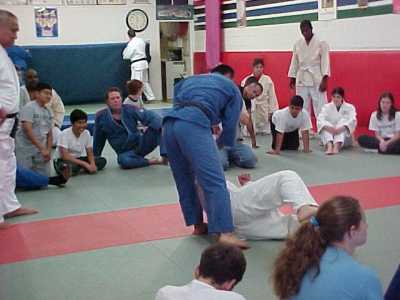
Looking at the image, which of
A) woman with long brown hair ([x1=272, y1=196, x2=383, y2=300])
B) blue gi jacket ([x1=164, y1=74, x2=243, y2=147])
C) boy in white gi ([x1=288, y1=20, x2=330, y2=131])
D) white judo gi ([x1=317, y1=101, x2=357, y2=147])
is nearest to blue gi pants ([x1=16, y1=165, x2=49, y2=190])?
blue gi jacket ([x1=164, y1=74, x2=243, y2=147])

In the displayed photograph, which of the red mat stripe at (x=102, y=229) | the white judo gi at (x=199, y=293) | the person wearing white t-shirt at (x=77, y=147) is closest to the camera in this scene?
the white judo gi at (x=199, y=293)

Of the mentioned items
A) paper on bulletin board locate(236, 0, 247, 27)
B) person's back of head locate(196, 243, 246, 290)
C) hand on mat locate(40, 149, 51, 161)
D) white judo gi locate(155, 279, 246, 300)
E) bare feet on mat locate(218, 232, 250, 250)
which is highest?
paper on bulletin board locate(236, 0, 247, 27)

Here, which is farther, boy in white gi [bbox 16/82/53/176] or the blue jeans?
the blue jeans

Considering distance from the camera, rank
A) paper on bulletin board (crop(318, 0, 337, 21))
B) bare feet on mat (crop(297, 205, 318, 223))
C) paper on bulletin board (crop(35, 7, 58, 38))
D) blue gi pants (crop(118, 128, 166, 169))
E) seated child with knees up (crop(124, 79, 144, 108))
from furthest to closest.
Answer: paper on bulletin board (crop(35, 7, 58, 38)) < paper on bulletin board (crop(318, 0, 337, 21)) < seated child with knees up (crop(124, 79, 144, 108)) < blue gi pants (crop(118, 128, 166, 169)) < bare feet on mat (crop(297, 205, 318, 223))

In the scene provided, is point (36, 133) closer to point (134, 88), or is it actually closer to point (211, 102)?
point (134, 88)

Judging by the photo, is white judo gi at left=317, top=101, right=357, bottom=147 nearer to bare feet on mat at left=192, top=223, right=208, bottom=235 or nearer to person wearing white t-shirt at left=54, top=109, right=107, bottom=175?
person wearing white t-shirt at left=54, top=109, right=107, bottom=175

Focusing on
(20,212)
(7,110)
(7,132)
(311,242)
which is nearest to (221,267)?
(311,242)

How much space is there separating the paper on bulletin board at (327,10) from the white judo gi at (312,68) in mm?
613

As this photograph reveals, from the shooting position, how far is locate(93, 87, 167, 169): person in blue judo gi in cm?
630

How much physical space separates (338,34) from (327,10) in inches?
17.7

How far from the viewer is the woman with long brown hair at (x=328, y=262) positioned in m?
1.72

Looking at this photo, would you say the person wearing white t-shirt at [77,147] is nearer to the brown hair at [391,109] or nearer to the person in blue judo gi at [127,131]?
the person in blue judo gi at [127,131]

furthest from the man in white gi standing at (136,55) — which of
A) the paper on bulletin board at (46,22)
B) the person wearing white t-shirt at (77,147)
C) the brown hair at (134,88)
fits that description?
the person wearing white t-shirt at (77,147)

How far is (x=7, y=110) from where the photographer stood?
388cm
